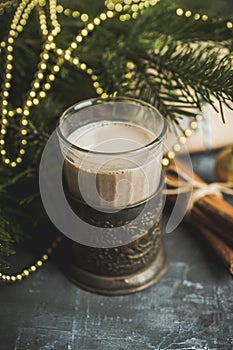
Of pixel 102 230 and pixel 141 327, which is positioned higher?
pixel 102 230

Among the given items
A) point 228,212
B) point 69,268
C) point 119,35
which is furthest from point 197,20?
point 69,268

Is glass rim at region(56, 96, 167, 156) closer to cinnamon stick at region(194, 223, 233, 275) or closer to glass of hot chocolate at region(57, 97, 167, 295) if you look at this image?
glass of hot chocolate at region(57, 97, 167, 295)

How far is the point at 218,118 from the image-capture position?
0.89 m

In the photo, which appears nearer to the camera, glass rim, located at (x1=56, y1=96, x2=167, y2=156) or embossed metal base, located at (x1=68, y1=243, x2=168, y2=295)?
glass rim, located at (x1=56, y1=96, x2=167, y2=156)

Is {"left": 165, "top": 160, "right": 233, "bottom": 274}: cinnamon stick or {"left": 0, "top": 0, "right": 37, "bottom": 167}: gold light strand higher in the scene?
{"left": 0, "top": 0, "right": 37, "bottom": 167}: gold light strand

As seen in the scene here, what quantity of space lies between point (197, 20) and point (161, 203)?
10.9 inches

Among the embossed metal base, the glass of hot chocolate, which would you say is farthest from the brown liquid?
the embossed metal base

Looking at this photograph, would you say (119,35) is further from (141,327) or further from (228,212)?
(141,327)

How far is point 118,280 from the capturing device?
2.33ft

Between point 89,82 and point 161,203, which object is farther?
point 89,82

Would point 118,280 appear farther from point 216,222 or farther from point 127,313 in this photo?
point 216,222

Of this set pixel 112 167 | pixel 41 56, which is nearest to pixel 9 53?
pixel 41 56

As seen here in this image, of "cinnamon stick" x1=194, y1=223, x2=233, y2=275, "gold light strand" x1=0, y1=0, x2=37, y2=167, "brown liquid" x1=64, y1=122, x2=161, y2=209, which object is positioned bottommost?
"cinnamon stick" x1=194, y1=223, x2=233, y2=275

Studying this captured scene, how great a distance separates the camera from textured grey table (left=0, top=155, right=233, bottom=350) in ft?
2.12
